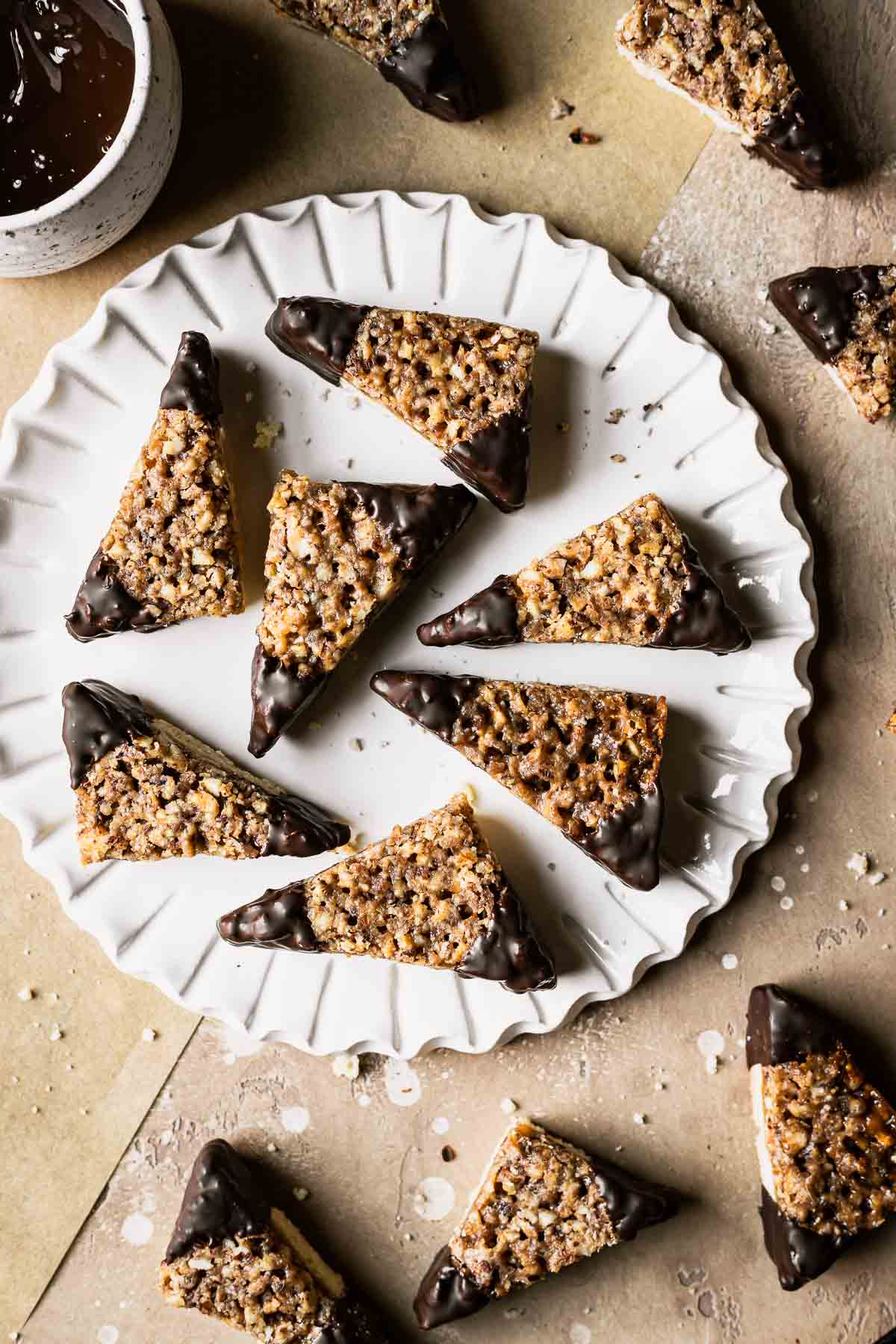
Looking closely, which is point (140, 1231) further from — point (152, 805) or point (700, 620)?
point (700, 620)

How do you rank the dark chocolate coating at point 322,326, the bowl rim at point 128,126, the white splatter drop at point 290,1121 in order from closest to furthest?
the bowl rim at point 128,126 < the dark chocolate coating at point 322,326 < the white splatter drop at point 290,1121

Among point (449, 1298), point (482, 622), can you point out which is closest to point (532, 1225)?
point (449, 1298)

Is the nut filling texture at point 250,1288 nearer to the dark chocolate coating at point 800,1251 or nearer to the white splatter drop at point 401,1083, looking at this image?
the white splatter drop at point 401,1083

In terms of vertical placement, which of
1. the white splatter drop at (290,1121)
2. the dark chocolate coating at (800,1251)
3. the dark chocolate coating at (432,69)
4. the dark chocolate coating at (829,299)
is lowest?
the dark chocolate coating at (800,1251)

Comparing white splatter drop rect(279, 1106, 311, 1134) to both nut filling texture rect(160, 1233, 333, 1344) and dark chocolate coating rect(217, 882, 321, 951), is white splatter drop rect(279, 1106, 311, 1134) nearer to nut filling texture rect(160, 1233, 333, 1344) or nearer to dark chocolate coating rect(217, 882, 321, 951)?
nut filling texture rect(160, 1233, 333, 1344)

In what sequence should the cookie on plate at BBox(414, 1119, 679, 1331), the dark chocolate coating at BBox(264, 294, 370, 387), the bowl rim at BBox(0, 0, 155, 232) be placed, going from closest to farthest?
the bowl rim at BBox(0, 0, 155, 232)
the dark chocolate coating at BBox(264, 294, 370, 387)
the cookie on plate at BBox(414, 1119, 679, 1331)

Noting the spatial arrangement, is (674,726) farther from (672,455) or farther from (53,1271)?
(53,1271)

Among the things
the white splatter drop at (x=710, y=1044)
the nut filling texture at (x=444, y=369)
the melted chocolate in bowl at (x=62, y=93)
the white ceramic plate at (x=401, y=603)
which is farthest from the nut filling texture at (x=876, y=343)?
the melted chocolate in bowl at (x=62, y=93)

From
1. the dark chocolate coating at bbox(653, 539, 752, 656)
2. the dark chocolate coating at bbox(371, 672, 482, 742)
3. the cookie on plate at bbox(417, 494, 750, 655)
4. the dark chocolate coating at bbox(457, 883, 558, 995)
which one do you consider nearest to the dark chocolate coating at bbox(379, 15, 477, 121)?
the cookie on plate at bbox(417, 494, 750, 655)
